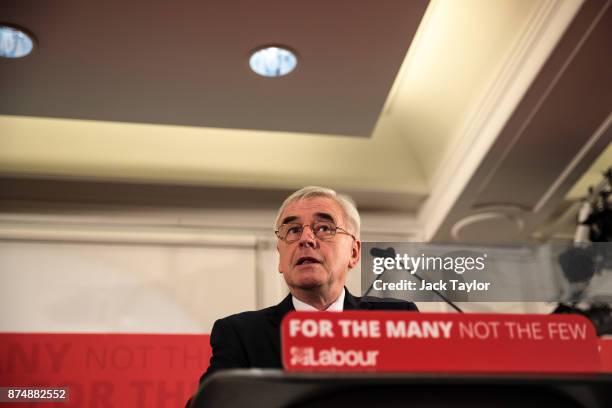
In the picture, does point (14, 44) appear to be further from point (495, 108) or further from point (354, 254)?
point (495, 108)

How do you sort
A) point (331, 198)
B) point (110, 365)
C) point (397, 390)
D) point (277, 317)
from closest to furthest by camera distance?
point (397, 390)
point (277, 317)
point (331, 198)
point (110, 365)

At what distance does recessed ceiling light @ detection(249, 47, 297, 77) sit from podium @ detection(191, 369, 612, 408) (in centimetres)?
233

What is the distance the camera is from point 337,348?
103cm

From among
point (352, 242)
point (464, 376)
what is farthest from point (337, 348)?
point (352, 242)

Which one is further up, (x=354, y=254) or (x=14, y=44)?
(x=14, y=44)

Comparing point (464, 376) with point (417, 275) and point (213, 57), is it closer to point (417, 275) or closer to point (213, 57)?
point (417, 275)

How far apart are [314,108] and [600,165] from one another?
175cm

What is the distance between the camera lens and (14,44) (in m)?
3.12

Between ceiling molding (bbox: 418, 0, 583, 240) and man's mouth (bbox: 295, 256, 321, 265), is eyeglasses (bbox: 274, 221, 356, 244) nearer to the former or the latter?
man's mouth (bbox: 295, 256, 321, 265)

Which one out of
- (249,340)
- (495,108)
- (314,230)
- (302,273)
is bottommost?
(249,340)

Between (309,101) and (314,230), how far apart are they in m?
1.70

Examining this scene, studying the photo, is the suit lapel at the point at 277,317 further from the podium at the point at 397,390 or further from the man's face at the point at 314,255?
the podium at the point at 397,390

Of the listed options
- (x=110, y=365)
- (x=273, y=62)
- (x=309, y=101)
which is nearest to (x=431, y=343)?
(x=110, y=365)

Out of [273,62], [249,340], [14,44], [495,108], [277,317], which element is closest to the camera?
[249,340]
